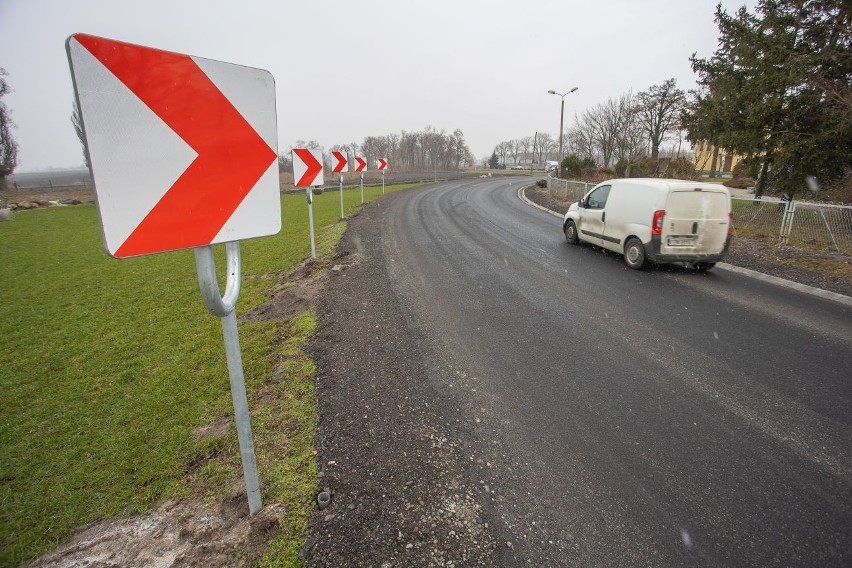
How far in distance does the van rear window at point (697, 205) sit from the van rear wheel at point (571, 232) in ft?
9.84

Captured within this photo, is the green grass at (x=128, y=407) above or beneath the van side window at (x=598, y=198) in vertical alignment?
beneath

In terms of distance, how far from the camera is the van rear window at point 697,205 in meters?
Answer: 7.97

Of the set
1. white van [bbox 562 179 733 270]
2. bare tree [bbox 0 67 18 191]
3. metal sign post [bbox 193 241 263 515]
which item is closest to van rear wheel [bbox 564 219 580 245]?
white van [bbox 562 179 733 270]

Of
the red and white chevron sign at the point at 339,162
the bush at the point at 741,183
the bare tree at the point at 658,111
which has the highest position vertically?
the bare tree at the point at 658,111

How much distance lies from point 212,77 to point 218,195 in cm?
50

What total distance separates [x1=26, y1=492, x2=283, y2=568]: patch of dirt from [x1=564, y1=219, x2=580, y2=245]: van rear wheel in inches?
402

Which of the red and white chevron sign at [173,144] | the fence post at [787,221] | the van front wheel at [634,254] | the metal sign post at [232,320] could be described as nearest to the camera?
the red and white chevron sign at [173,144]

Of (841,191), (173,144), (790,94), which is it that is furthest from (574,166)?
(173,144)

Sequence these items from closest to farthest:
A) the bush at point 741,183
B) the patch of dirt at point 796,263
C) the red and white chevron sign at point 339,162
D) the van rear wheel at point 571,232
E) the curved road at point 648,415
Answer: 1. the curved road at point 648,415
2. the patch of dirt at point 796,263
3. the van rear wheel at point 571,232
4. the red and white chevron sign at point 339,162
5. the bush at point 741,183

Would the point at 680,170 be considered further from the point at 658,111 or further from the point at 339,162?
the point at 339,162

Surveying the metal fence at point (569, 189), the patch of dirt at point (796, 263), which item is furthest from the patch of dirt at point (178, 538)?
the metal fence at point (569, 189)

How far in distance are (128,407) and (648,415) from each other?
491 centimetres

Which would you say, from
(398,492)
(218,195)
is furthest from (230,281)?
(398,492)

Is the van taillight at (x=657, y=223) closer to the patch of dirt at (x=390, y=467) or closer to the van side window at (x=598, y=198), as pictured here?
the van side window at (x=598, y=198)
